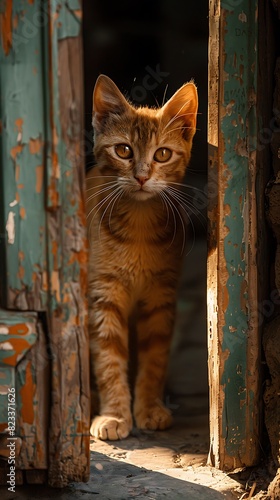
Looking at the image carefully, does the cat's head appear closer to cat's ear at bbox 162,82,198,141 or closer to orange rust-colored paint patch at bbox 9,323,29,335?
cat's ear at bbox 162,82,198,141

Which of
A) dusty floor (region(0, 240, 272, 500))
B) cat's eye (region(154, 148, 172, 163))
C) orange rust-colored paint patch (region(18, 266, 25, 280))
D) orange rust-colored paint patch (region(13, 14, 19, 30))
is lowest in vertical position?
dusty floor (region(0, 240, 272, 500))

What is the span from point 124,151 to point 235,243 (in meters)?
0.83

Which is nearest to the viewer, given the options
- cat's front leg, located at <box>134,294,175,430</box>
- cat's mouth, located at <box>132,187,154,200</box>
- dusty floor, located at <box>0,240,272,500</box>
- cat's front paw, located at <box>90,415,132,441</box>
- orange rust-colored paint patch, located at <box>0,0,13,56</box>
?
orange rust-colored paint patch, located at <box>0,0,13,56</box>

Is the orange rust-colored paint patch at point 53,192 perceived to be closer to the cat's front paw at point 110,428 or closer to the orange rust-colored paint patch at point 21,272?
the orange rust-colored paint patch at point 21,272

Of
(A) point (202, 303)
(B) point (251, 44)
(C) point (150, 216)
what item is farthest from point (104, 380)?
(B) point (251, 44)

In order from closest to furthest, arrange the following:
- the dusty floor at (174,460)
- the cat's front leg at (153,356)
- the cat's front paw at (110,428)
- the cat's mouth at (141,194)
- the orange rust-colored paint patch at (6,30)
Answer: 1. the orange rust-colored paint patch at (6,30)
2. the dusty floor at (174,460)
3. the cat's front paw at (110,428)
4. the cat's mouth at (141,194)
5. the cat's front leg at (153,356)

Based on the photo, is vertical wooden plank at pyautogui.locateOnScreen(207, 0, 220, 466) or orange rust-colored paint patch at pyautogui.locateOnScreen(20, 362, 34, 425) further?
vertical wooden plank at pyautogui.locateOnScreen(207, 0, 220, 466)

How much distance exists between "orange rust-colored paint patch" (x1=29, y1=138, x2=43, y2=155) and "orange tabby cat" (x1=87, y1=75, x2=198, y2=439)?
33.0 inches

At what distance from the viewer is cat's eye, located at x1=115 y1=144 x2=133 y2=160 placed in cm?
270

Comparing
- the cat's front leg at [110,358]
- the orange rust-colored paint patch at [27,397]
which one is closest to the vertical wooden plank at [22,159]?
the orange rust-colored paint patch at [27,397]

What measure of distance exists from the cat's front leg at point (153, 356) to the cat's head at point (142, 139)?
56cm

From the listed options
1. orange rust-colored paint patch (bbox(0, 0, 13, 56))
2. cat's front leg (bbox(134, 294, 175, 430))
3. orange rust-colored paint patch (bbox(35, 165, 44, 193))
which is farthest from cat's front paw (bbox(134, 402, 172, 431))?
orange rust-colored paint patch (bbox(0, 0, 13, 56))

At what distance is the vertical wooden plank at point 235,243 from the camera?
202 cm

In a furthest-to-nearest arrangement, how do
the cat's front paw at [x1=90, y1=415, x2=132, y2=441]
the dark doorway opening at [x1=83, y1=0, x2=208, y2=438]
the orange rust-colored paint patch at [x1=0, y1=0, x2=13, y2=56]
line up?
the dark doorway opening at [x1=83, y1=0, x2=208, y2=438]
the cat's front paw at [x1=90, y1=415, x2=132, y2=441]
the orange rust-colored paint patch at [x1=0, y1=0, x2=13, y2=56]
